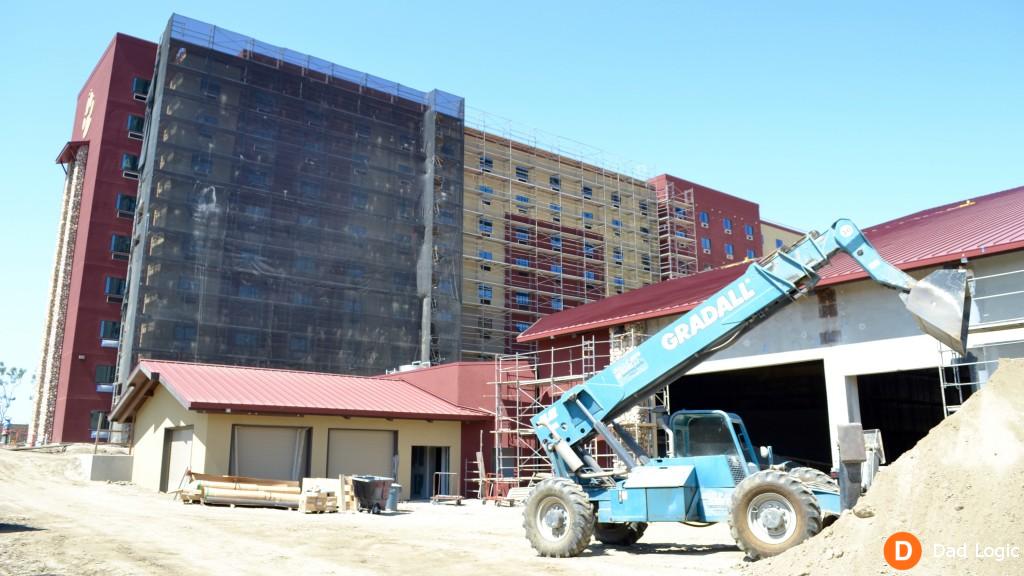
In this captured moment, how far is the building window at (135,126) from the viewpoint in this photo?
182ft

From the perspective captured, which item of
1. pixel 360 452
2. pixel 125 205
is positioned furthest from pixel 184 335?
pixel 360 452

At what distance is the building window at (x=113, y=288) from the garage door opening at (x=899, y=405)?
153 ft

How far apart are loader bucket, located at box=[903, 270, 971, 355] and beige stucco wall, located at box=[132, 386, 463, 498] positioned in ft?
77.8

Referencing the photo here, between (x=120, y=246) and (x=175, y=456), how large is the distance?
96.3ft

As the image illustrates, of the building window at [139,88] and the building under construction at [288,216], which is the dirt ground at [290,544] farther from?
the building window at [139,88]

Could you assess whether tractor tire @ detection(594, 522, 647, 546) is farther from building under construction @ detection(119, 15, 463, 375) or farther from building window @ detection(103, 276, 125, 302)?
building window @ detection(103, 276, 125, 302)

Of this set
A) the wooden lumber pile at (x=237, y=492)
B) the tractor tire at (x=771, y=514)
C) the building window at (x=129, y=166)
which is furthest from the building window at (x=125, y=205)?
the tractor tire at (x=771, y=514)

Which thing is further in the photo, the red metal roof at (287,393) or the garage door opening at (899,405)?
the garage door opening at (899,405)

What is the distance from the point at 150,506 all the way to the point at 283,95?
3575 cm

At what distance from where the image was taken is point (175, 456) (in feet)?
99.1

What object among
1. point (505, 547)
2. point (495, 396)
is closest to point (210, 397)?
point (495, 396)

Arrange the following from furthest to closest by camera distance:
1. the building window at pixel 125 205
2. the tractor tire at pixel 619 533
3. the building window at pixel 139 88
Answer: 1. the building window at pixel 139 88
2. the building window at pixel 125 205
3. the tractor tire at pixel 619 533

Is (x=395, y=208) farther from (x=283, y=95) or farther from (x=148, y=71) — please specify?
(x=148, y=71)

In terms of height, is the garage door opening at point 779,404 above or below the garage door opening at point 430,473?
above
